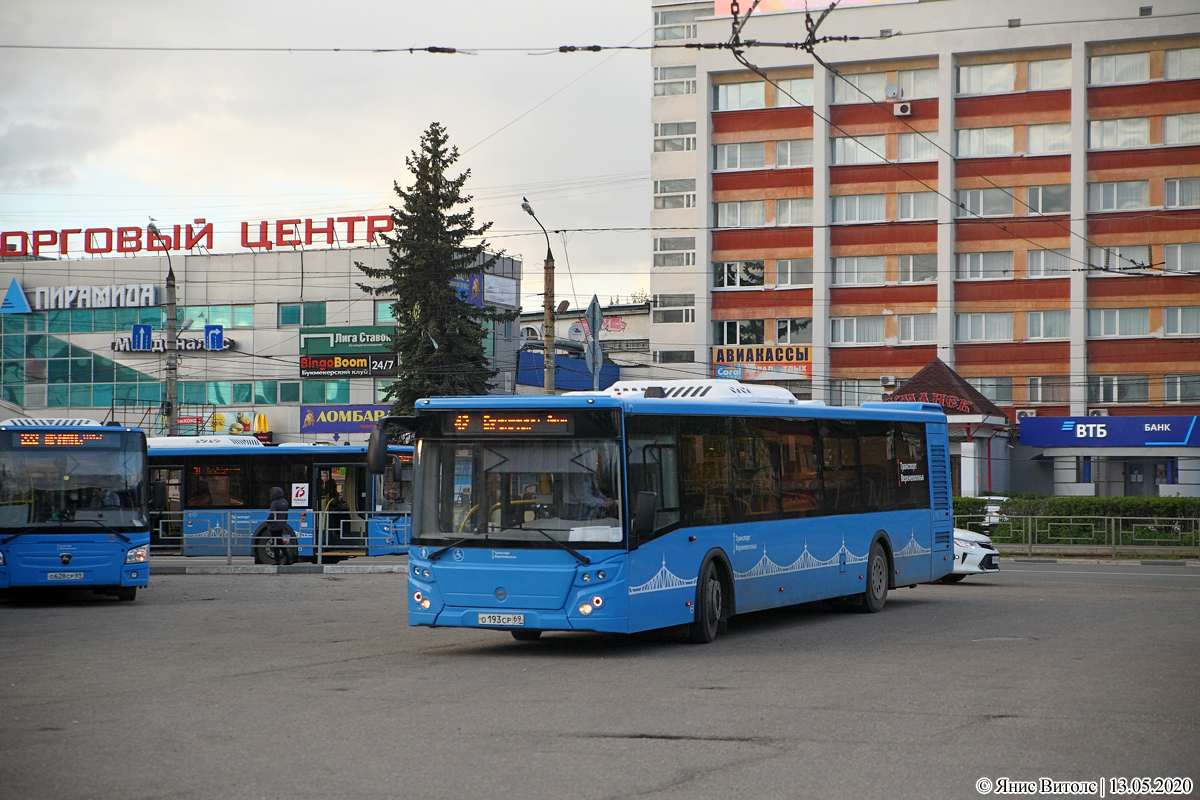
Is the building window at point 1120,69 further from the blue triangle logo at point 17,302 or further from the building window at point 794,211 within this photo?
the blue triangle logo at point 17,302

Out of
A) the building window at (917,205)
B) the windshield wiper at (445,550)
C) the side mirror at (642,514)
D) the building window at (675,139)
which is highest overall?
the building window at (675,139)

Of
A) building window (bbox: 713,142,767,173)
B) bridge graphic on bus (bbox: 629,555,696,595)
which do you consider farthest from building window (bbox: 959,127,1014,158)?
bridge graphic on bus (bbox: 629,555,696,595)

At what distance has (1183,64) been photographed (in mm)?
55812

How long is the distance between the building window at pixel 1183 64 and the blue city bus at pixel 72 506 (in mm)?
47682

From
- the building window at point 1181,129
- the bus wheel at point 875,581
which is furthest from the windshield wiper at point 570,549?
the building window at point 1181,129

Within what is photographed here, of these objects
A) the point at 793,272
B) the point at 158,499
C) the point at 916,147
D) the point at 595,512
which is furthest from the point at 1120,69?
the point at 595,512

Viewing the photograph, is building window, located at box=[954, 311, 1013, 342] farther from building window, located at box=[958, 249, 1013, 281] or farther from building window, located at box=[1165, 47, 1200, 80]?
building window, located at box=[1165, 47, 1200, 80]

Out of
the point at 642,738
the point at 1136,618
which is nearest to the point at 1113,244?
the point at 1136,618

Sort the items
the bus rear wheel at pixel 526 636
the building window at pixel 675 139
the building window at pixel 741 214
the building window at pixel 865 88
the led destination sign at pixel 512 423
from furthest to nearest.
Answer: the building window at pixel 675 139, the building window at pixel 741 214, the building window at pixel 865 88, the bus rear wheel at pixel 526 636, the led destination sign at pixel 512 423

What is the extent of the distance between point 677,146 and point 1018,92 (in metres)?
17.2

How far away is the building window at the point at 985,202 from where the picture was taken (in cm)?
5741

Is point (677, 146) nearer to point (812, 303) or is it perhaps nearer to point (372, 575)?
point (812, 303)

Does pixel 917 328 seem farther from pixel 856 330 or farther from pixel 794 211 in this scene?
pixel 794 211

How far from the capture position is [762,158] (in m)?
60.4
